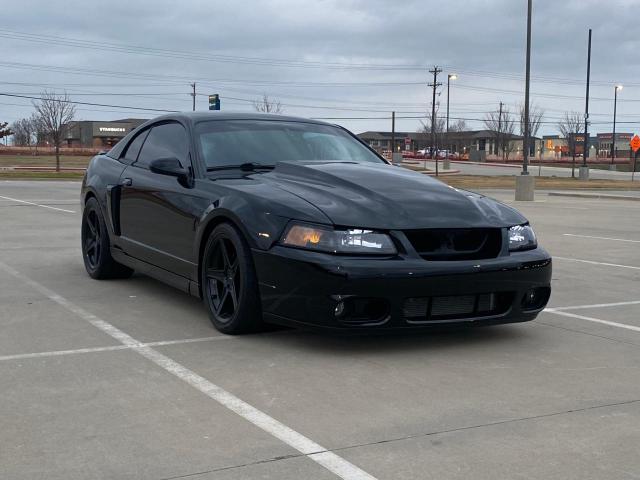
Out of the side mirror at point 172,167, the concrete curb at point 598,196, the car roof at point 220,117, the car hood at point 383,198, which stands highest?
the car roof at point 220,117

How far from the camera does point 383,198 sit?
5.03m

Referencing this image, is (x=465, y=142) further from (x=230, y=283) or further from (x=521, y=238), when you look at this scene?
(x=230, y=283)

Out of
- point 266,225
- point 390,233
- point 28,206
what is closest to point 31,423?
point 266,225

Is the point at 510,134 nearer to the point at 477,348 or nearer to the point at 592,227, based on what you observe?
the point at 592,227

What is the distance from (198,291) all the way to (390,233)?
1560 millimetres

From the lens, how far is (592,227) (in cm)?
1472

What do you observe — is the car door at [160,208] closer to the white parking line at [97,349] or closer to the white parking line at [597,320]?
the white parking line at [97,349]

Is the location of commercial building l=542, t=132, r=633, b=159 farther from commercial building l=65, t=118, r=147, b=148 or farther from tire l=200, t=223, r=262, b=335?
tire l=200, t=223, r=262, b=335

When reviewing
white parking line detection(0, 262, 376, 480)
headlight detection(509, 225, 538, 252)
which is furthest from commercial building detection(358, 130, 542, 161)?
white parking line detection(0, 262, 376, 480)

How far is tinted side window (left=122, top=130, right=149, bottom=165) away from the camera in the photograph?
7184 millimetres

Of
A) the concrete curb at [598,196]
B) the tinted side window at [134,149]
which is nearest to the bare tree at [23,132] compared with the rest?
the concrete curb at [598,196]

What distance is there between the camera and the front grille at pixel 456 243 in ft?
15.8

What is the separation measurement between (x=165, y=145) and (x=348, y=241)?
2.56 metres

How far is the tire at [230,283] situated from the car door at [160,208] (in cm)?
28
